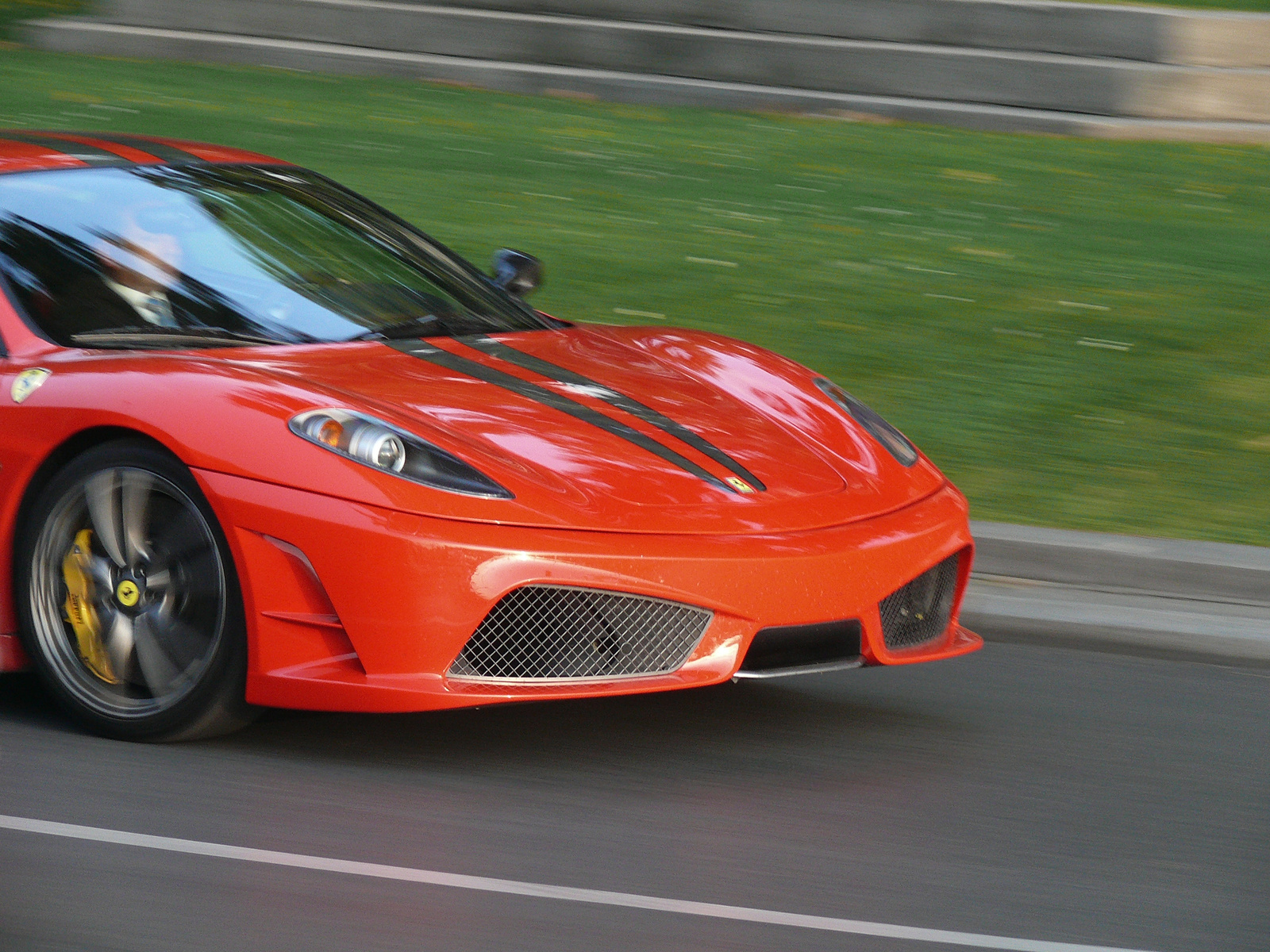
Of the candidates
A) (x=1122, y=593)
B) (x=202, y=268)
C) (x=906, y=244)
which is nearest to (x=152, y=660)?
(x=202, y=268)

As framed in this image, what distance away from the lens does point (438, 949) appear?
10.9ft

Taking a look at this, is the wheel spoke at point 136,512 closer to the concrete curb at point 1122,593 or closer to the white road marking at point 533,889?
the white road marking at point 533,889

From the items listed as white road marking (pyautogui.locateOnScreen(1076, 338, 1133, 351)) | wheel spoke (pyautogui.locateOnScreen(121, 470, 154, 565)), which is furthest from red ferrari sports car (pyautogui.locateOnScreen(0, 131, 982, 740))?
white road marking (pyautogui.locateOnScreen(1076, 338, 1133, 351))

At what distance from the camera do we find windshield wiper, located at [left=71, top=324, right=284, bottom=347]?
4.74 metres

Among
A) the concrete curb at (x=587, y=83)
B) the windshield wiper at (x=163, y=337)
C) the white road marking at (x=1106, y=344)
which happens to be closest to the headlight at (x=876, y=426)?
the windshield wiper at (x=163, y=337)

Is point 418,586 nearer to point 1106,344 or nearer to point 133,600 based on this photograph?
point 133,600

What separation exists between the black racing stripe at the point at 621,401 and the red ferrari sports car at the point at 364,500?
0.04ft

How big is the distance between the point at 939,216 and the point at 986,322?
6.44 feet

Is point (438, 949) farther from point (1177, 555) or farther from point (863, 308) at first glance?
point (863, 308)

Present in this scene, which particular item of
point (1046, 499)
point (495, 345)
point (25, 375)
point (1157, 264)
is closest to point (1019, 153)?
point (1157, 264)

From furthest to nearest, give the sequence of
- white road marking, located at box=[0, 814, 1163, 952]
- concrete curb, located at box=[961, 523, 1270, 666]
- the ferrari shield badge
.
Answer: concrete curb, located at box=[961, 523, 1270, 666], the ferrari shield badge, white road marking, located at box=[0, 814, 1163, 952]

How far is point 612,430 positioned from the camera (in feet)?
15.2

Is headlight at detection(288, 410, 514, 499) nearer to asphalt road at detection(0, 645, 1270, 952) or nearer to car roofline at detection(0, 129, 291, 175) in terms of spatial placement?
asphalt road at detection(0, 645, 1270, 952)

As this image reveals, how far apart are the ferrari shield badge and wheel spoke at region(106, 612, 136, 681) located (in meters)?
0.58
